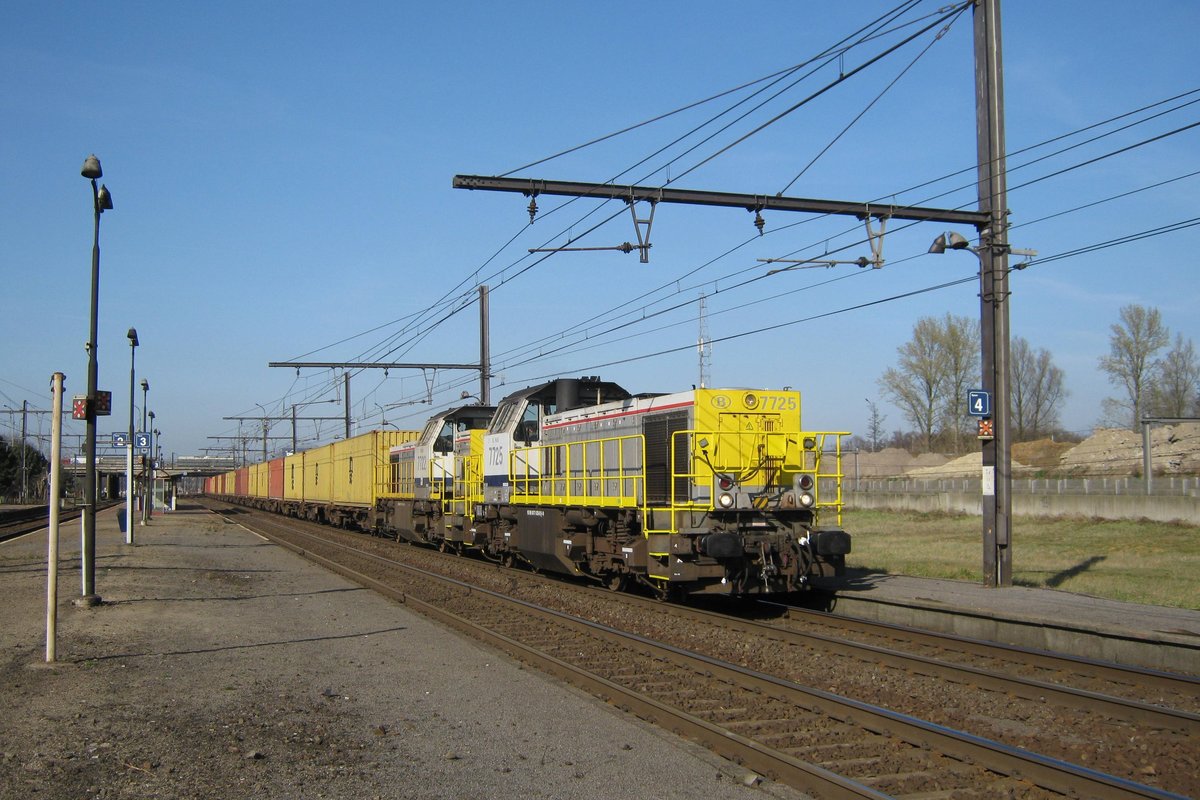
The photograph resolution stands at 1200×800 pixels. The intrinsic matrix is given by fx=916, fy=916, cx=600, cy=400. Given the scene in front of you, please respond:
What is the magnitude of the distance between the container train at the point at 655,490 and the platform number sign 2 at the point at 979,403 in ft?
7.53

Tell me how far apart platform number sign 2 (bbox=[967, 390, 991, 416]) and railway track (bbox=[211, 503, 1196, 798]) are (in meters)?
4.94

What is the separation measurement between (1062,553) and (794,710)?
19321mm

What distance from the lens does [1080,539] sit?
2789 cm

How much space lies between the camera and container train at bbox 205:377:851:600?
41.4 feet

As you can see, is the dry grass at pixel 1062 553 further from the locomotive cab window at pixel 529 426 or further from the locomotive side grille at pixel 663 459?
the locomotive cab window at pixel 529 426

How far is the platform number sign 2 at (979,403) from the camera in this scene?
14.1 m

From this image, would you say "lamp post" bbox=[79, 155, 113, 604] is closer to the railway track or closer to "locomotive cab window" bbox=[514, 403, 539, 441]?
the railway track

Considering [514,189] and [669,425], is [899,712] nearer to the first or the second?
[669,425]

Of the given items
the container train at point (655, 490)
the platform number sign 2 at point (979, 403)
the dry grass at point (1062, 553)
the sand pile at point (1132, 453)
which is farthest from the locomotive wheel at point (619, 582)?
the sand pile at point (1132, 453)

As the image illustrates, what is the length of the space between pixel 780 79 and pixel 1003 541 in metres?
7.80

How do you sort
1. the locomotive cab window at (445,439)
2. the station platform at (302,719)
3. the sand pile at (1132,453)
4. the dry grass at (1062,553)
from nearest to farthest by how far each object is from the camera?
the station platform at (302,719) → the dry grass at (1062,553) → the locomotive cab window at (445,439) → the sand pile at (1132,453)

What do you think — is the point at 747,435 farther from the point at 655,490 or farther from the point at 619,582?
the point at 619,582

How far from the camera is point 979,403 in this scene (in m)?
14.2

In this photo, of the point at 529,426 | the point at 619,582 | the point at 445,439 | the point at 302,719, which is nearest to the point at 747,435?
the point at 619,582
